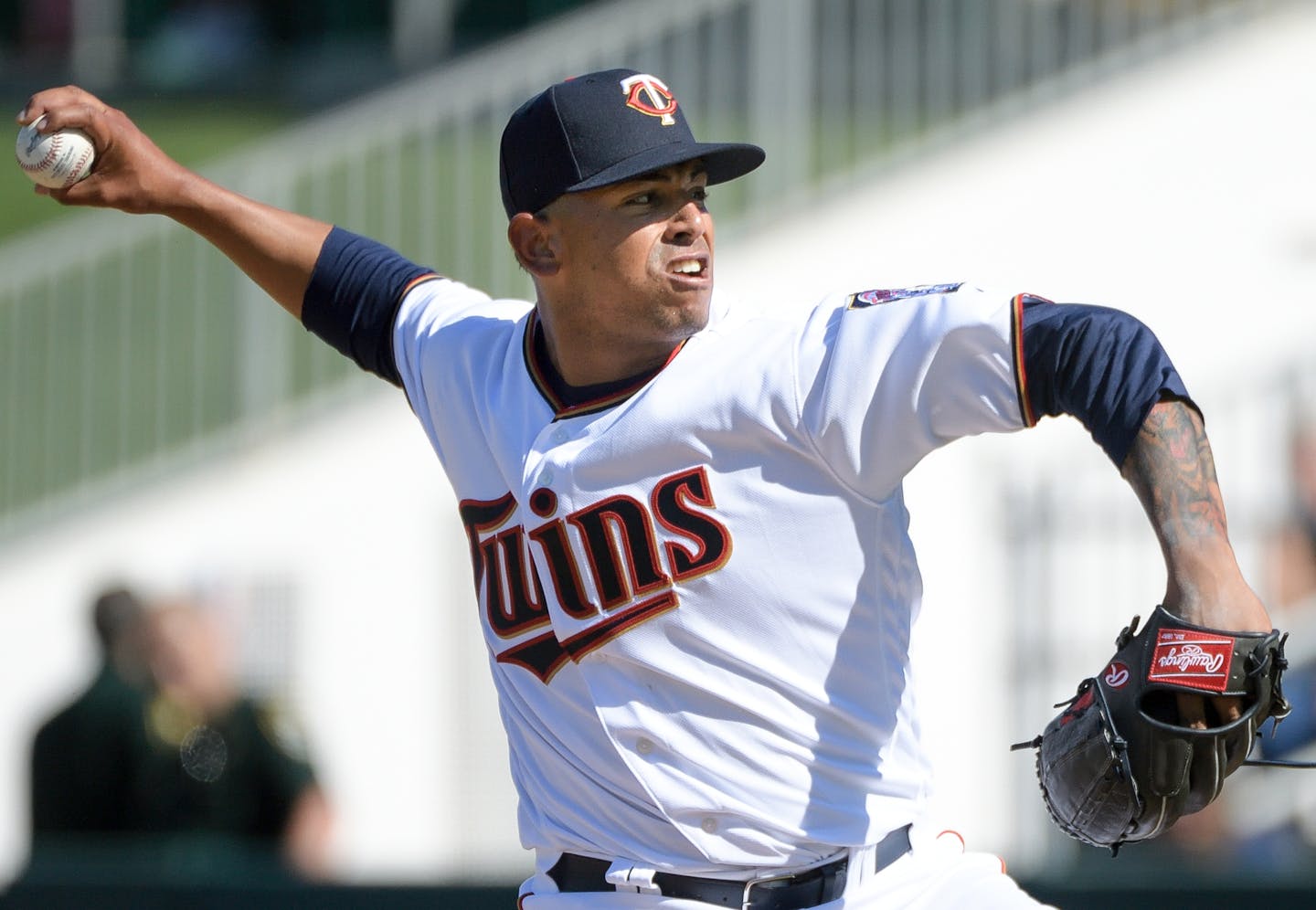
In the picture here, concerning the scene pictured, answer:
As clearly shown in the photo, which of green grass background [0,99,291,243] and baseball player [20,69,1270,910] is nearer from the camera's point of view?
baseball player [20,69,1270,910]

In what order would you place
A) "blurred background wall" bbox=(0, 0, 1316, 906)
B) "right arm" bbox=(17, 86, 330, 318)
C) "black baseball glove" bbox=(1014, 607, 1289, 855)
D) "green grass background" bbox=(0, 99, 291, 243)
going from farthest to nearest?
"green grass background" bbox=(0, 99, 291, 243) → "blurred background wall" bbox=(0, 0, 1316, 906) → "right arm" bbox=(17, 86, 330, 318) → "black baseball glove" bbox=(1014, 607, 1289, 855)

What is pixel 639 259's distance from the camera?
152 inches

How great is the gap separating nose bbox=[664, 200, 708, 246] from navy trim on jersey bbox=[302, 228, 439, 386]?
32.9 inches

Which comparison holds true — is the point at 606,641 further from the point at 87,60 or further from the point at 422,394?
the point at 87,60

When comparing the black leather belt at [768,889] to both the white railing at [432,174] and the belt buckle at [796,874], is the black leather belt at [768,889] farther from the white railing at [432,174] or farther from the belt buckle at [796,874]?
the white railing at [432,174]

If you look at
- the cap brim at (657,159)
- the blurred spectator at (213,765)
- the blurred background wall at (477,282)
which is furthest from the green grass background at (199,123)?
the cap brim at (657,159)

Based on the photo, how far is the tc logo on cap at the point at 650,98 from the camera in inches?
153

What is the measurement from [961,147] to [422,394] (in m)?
6.84

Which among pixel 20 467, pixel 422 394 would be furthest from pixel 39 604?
pixel 422 394

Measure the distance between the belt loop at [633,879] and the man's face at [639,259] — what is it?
101 cm

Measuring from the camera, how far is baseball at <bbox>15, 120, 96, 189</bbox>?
4.22m

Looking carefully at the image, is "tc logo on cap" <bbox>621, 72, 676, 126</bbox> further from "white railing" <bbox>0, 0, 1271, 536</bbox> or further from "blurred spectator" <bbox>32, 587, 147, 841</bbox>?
"white railing" <bbox>0, 0, 1271, 536</bbox>

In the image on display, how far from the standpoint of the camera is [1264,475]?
348 inches

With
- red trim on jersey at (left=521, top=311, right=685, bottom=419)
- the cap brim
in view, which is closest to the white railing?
red trim on jersey at (left=521, top=311, right=685, bottom=419)
